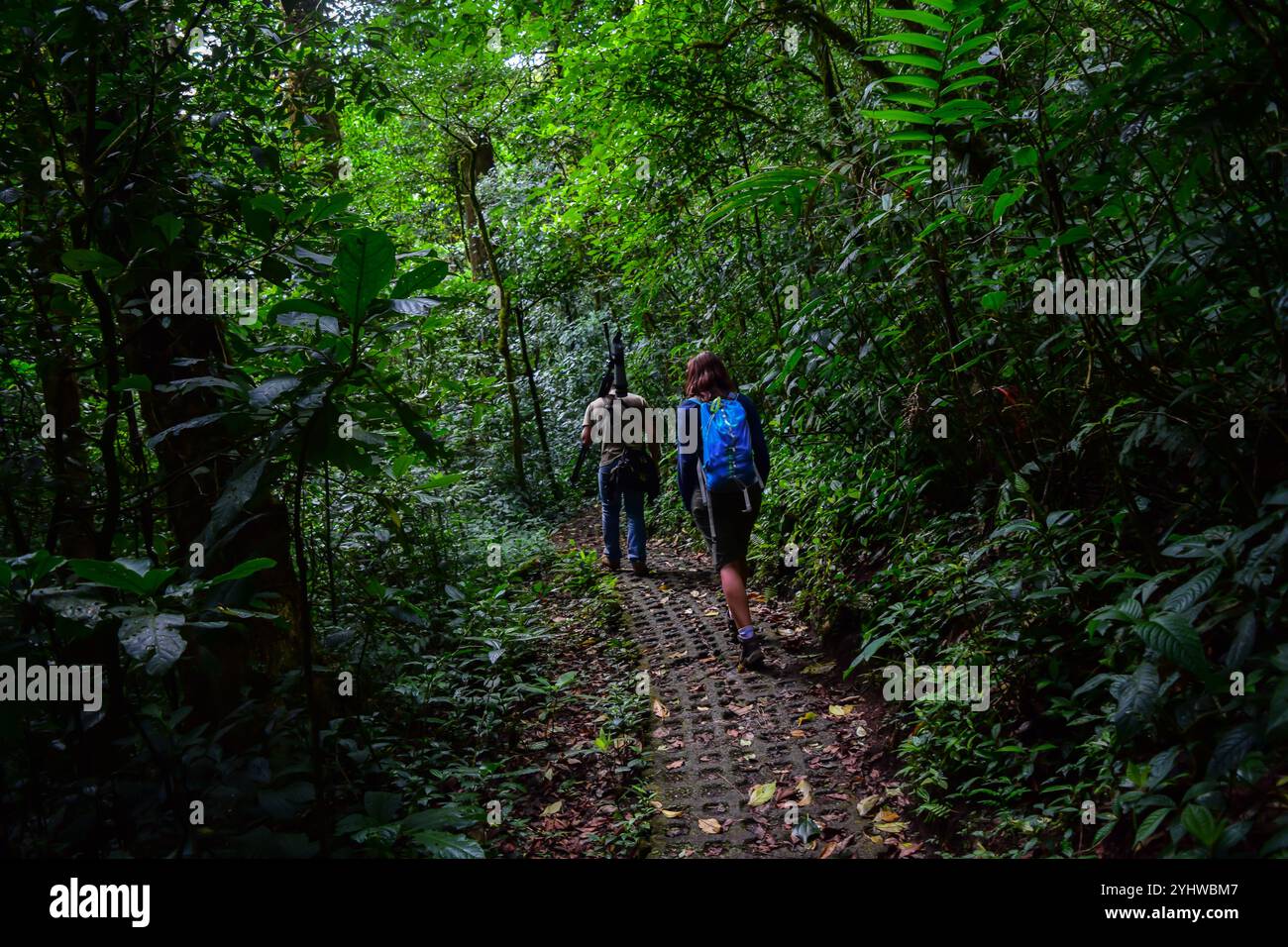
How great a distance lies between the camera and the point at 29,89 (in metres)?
3.27

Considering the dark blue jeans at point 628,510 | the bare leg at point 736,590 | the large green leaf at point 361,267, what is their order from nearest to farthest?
1. the large green leaf at point 361,267
2. the bare leg at point 736,590
3. the dark blue jeans at point 628,510

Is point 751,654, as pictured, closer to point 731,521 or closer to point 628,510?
point 731,521

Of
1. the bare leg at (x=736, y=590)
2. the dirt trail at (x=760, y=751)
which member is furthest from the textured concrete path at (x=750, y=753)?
the bare leg at (x=736, y=590)

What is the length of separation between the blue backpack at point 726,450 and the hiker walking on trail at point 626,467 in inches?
116

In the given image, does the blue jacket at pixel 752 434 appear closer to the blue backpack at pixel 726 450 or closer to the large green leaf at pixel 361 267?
the blue backpack at pixel 726 450

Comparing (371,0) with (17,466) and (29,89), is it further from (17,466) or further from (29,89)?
(17,466)

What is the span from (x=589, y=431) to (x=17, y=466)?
623 cm

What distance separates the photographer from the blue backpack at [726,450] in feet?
18.2

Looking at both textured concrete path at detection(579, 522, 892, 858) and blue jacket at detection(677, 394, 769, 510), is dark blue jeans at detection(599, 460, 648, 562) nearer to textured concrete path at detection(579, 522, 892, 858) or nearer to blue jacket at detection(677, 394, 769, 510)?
textured concrete path at detection(579, 522, 892, 858)

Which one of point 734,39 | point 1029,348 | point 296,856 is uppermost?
point 734,39

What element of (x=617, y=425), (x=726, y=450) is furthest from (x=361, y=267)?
(x=617, y=425)

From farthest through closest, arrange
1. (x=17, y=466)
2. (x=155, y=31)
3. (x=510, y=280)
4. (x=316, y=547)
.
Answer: (x=510, y=280), (x=316, y=547), (x=155, y=31), (x=17, y=466)

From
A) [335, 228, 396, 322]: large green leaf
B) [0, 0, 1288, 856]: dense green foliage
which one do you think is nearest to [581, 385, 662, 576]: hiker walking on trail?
[0, 0, 1288, 856]: dense green foliage
